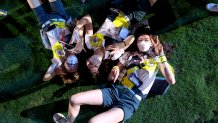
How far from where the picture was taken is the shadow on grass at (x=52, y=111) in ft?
16.6

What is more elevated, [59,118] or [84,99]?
[84,99]

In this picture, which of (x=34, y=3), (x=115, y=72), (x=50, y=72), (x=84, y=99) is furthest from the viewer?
(x=34, y=3)

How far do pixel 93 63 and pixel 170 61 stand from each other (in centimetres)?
102

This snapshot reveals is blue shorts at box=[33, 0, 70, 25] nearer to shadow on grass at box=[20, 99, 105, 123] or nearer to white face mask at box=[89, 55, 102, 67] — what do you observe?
white face mask at box=[89, 55, 102, 67]

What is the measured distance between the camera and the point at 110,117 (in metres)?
4.52

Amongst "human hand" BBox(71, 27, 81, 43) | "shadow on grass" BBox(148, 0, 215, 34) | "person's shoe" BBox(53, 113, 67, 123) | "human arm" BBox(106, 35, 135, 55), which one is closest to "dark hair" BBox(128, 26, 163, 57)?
"human arm" BBox(106, 35, 135, 55)

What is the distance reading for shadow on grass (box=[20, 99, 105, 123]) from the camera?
16.6ft

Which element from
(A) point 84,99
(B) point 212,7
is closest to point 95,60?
(A) point 84,99

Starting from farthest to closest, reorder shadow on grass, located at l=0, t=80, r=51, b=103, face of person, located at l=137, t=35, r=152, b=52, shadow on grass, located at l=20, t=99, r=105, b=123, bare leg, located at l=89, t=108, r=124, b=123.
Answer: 1. shadow on grass, located at l=0, t=80, r=51, b=103
2. shadow on grass, located at l=20, t=99, r=105, b=123
3. face of person, located at l=137, t=35, r=152, b=52
4. bare leg, located at l=89, t=108, r=124, b=123

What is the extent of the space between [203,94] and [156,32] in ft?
3.28

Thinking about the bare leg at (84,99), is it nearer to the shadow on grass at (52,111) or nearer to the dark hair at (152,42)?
the shadow on grass at (52,111)

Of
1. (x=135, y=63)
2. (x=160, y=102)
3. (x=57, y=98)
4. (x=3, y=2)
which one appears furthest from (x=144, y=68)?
(x=3, y=2)

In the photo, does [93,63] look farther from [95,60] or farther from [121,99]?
[121,99]

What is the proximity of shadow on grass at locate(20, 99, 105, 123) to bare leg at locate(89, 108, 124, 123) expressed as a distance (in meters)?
0.49
